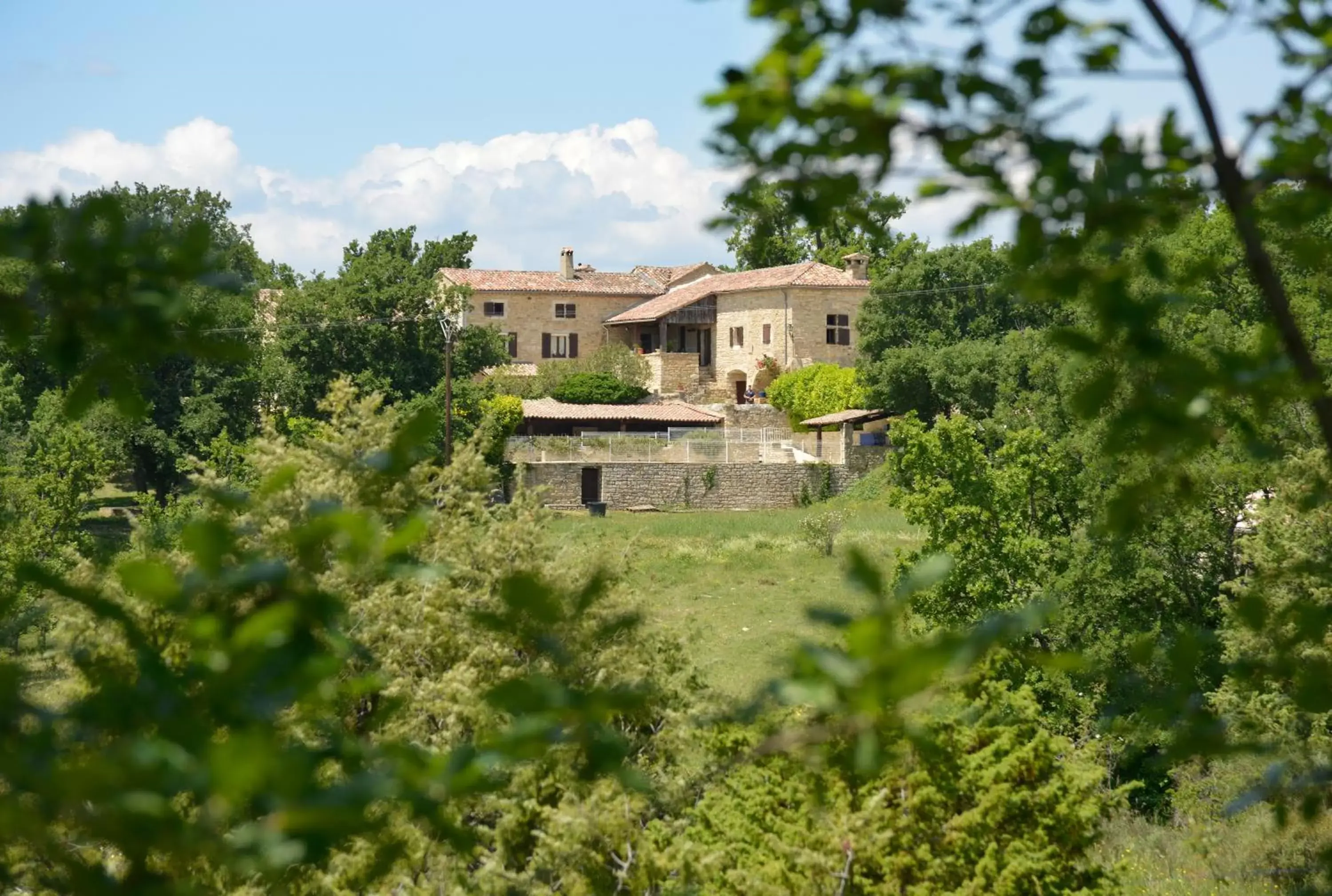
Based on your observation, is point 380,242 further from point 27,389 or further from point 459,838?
point 459,838

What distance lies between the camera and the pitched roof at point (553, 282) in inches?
2341

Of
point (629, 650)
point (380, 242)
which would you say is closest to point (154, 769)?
point (629, 650)

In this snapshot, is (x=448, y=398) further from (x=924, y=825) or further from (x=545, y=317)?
(x=545, y=317)

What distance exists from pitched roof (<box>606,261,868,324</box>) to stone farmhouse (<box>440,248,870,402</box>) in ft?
0.17

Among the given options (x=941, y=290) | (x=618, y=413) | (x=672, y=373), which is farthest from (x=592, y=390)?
(x=941, y=290)

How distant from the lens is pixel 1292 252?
8.92 ft

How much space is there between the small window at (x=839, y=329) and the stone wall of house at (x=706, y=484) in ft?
36.8

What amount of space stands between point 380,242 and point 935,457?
3237 cm

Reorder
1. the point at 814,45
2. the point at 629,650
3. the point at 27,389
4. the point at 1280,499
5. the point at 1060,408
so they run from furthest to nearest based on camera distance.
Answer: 1. the point at 27,389
2. the point at 1060,408
3. the point at 1280,499
4. the point at 629,650
5. the point at 814,45

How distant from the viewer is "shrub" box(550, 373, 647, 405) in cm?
5191

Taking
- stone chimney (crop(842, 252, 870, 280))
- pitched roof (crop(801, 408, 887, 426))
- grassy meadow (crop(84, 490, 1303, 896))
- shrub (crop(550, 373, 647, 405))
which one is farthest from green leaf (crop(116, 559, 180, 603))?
stone chimney (crop(842, 252, 870, 280))

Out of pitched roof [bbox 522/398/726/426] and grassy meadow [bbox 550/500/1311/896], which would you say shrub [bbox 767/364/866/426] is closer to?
pitched roof [bbox 522/398/726/426]

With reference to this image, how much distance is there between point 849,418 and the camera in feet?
149

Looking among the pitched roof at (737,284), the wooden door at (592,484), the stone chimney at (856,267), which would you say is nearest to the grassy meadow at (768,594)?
the wooden door at (592,484)
